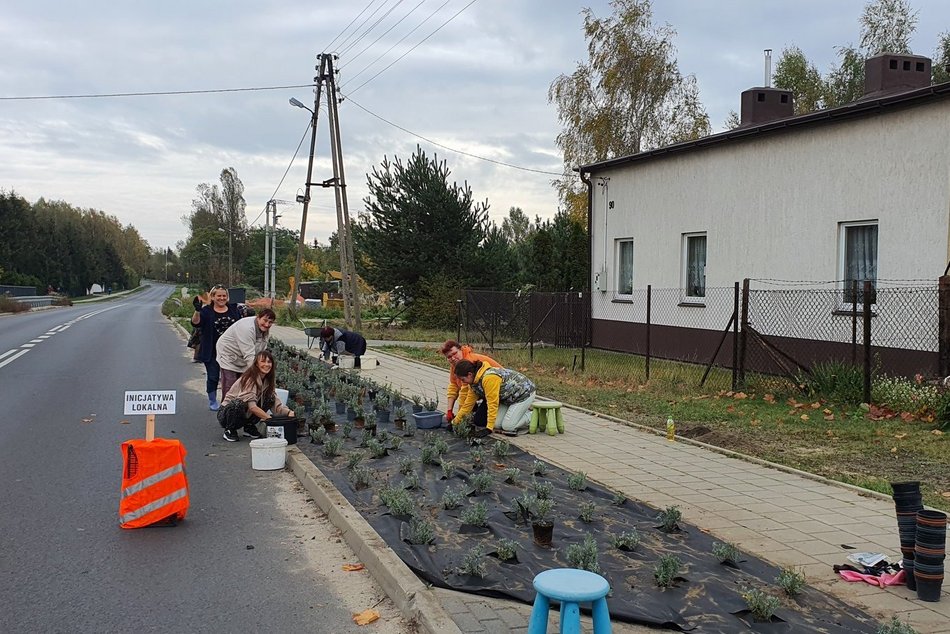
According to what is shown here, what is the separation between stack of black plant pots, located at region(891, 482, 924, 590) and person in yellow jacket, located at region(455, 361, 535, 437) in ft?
15.7

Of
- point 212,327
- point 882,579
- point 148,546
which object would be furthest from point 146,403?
point 212,327

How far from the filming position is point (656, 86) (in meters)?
33.7

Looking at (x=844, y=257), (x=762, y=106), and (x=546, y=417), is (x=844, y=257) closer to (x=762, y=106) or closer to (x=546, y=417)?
(x=762, y=106)

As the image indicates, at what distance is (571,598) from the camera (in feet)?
11.5

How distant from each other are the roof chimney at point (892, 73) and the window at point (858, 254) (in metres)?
4.04

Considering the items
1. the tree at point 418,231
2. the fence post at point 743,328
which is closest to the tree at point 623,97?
the tree at point 418,231

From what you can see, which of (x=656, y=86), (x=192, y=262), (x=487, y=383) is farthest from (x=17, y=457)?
(x=192, y=262)

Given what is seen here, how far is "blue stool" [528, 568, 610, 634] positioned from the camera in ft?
11.6

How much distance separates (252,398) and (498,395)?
2782 mm

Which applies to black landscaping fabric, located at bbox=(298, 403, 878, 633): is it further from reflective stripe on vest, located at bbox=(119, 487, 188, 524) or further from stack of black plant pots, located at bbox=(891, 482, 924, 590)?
reflective stripe on vest, located at bbox=(119, 487, 188, 524)

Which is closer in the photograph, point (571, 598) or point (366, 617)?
point (571, 598)

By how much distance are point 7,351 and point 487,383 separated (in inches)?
663

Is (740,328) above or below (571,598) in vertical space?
above

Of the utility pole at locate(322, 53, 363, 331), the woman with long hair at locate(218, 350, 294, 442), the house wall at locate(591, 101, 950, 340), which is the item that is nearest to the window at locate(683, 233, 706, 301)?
the house wall at locate(591, 101, 950, 340)
